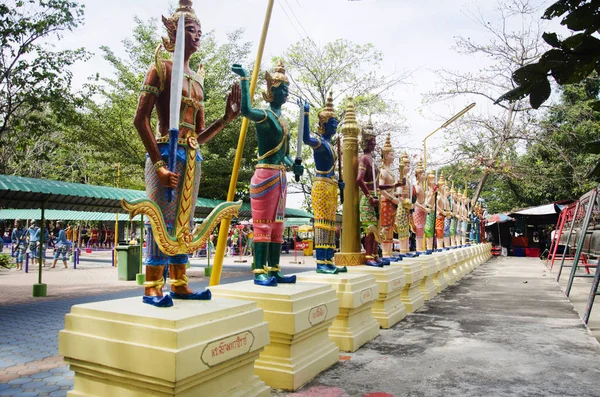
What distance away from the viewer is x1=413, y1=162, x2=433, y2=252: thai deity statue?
836 centimetres

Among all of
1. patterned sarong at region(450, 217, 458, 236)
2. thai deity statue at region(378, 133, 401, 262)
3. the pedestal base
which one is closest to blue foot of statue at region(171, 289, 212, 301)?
the pedestal base

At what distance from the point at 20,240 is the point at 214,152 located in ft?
26.4

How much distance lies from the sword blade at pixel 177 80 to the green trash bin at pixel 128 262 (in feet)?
31.9

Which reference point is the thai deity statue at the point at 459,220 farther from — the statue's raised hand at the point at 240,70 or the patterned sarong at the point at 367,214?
the statue's raised hand at the point at 240,70

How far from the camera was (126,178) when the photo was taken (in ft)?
62.1

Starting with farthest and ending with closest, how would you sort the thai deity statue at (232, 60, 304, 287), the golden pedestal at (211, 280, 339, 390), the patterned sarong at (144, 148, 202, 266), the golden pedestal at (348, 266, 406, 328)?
1. the golden pedestal at (348, 266, 406, 328)
2. the thai deity statue at (232, 60, 304, 287)
3. the golden pedestal at (211, 280, 339, 390)
4. the patterned sarong at (144, 148, 202, 266)

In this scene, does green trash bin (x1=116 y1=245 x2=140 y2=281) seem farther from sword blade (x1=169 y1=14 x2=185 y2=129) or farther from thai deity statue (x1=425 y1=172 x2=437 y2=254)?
sword blade (x1=169 y1=14 x2=185 y2=129)

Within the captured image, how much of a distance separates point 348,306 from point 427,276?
3.81m

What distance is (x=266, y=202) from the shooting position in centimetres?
383

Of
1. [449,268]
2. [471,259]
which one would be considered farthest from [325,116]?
[471,259]

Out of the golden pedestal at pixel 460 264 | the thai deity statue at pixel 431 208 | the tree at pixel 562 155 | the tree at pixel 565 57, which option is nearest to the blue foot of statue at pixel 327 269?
the tree at pixel 565 57

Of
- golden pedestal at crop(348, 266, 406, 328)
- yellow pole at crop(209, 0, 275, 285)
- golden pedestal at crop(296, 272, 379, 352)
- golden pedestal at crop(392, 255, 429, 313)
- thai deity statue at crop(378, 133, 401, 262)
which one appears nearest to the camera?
yellow pole at crop(209, 0, 275, 285)

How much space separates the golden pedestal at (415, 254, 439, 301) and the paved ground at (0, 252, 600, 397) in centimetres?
20

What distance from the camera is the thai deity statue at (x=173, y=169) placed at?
2.74m
